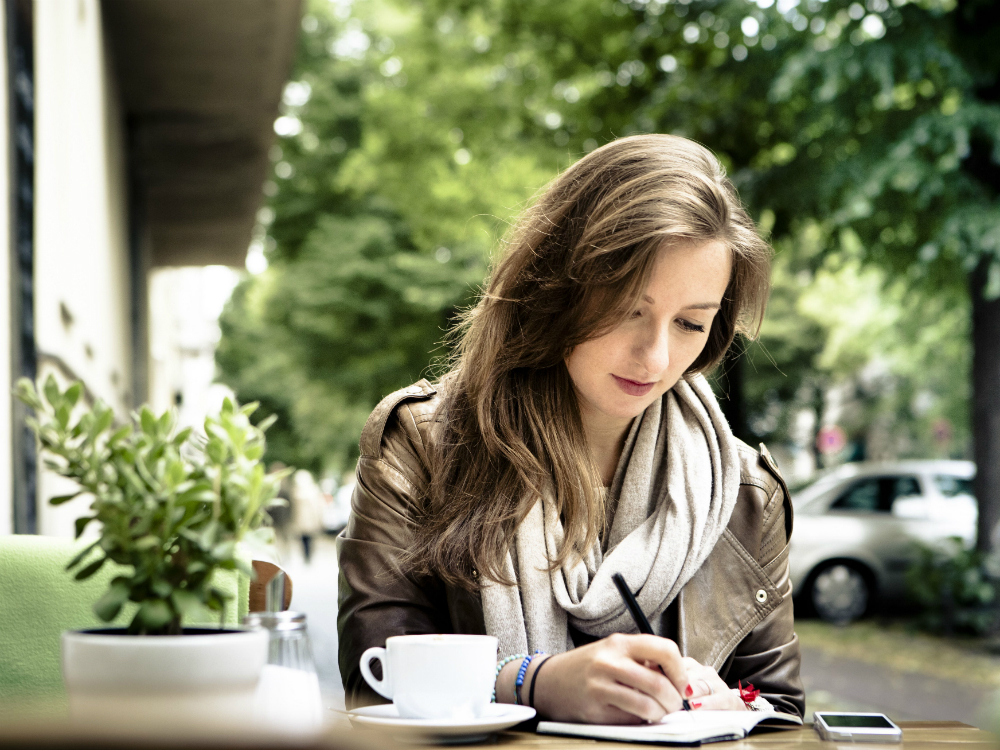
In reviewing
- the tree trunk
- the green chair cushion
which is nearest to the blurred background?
the tree trunk

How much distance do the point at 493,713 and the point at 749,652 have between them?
0.92 meters

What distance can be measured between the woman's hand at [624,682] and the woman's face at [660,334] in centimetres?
70

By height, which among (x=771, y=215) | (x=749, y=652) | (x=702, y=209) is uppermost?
(x=771, y=215)

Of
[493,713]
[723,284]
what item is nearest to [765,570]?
[723,284]

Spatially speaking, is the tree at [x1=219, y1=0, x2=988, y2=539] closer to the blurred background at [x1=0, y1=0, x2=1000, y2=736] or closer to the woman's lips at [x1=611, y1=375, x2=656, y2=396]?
the blurred background at [x1=0, y1=0, x2=1000, y2=736]

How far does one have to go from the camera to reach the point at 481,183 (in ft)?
42.1

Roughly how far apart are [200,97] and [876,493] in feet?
27.6

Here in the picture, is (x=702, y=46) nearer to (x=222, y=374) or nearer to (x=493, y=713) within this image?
→ (x=493, y=713)

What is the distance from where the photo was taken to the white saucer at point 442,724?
4.74 ft

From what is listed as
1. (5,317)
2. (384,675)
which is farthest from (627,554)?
(5,317)

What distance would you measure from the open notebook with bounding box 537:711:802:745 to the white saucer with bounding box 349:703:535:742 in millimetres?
78

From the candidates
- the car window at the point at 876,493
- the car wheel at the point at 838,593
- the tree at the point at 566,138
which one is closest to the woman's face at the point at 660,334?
the tree at the point at 566,138

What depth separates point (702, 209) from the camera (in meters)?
2.31

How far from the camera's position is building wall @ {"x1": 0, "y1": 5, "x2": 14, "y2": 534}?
3.84 m
